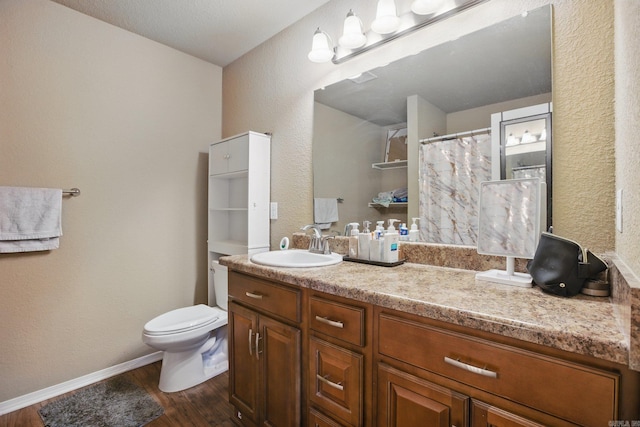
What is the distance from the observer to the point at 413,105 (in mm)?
1521

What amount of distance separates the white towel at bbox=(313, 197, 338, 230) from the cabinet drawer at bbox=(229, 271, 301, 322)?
641 mm

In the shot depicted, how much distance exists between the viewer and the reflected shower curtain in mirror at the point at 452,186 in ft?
4.31

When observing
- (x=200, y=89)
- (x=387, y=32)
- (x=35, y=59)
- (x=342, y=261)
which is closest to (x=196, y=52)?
(x=200, y=89)

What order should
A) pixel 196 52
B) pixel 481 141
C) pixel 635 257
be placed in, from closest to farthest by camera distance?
pixel 635 257, pixel 481 141, pixel 196 52

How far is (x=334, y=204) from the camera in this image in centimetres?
189

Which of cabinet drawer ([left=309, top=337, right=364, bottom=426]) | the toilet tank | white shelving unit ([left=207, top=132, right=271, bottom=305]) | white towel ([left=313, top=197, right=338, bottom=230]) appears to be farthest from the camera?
the toilet tank

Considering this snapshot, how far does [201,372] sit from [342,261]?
136 cm

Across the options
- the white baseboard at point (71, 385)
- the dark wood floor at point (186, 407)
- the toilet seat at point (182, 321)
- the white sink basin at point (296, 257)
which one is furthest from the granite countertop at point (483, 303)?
the white baseboard at point (71, 385)

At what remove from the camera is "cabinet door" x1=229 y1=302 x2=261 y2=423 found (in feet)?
4.62

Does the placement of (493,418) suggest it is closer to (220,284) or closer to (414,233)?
(414,233)

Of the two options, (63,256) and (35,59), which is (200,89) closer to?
(35,59)

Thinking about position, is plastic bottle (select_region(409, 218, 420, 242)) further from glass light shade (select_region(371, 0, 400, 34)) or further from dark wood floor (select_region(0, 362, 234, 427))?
dark wood floor (select_region(0, 362, 234, 427))

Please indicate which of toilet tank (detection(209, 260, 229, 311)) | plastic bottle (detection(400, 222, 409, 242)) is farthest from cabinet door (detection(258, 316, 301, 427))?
toilet tank (detection(209, 260, 229, 311))

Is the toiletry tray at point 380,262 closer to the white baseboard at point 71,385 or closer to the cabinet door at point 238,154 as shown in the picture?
the cabinet door at point 238,154
